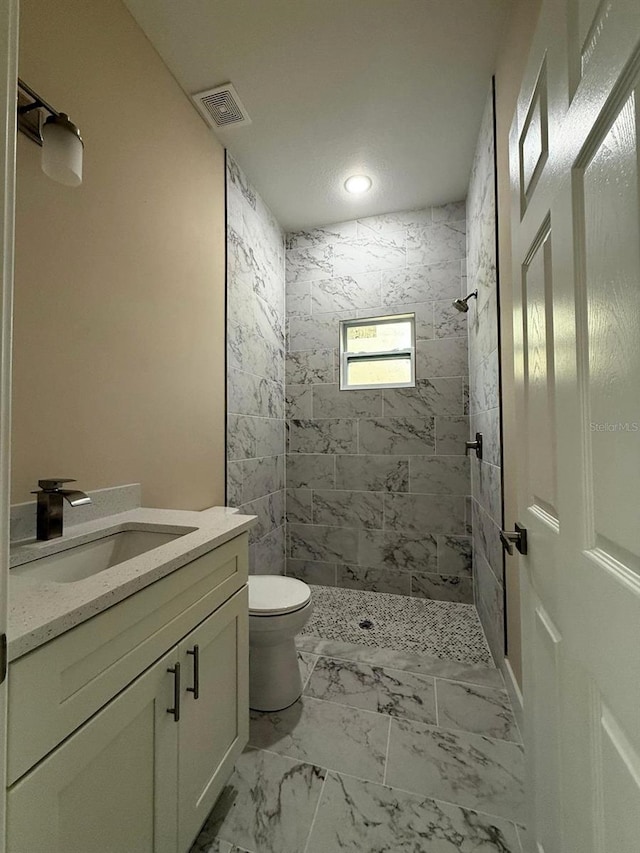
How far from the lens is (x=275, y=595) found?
1634 millimetres

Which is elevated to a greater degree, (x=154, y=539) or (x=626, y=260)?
(x=626, y=260)

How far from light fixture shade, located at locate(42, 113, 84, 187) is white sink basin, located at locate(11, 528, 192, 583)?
3.43 feet

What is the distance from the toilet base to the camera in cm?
154

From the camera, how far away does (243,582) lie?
4.06 ft

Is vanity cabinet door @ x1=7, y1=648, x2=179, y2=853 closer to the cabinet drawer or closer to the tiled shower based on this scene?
the cabinet drawer

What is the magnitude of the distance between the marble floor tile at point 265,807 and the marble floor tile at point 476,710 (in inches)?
24.2

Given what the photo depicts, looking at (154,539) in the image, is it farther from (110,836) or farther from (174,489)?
(110,836)

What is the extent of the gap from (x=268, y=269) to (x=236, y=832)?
290cm

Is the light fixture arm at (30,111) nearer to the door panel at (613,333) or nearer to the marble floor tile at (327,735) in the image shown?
the door panel at (613,333)

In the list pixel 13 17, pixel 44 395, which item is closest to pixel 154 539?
pixel 44 395

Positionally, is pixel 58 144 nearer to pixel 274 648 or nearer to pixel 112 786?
pixel 112 786

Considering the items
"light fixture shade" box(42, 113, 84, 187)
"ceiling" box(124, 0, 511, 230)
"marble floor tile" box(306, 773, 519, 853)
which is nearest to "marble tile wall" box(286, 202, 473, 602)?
"ceiling" box(124, 0, 511, 230)

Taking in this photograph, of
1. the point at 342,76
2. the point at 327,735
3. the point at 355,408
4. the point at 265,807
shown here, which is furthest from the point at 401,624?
the point at 342,76

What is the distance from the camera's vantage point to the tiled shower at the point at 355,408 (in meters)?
2.37
